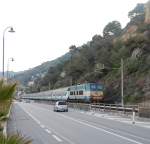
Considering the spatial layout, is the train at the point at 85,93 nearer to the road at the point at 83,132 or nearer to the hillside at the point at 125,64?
the hillside at the point at 125,64

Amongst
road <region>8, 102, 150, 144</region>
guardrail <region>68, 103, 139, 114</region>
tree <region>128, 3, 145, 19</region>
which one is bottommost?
road <region>8, 102, 150, 144</region>

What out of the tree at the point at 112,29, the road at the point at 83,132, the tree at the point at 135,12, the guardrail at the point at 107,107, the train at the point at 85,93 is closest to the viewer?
the road at the point at 83,132

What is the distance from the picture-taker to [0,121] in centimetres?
736

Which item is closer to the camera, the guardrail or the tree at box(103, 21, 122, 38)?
the guardrail

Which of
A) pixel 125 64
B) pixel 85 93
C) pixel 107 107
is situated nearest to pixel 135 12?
pixel 125 64

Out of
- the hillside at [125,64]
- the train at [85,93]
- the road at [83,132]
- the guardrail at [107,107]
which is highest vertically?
the hillside at [125,64]

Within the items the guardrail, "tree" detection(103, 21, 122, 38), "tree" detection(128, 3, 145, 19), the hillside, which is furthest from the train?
"tree" detection(103, 21, 122, 38)

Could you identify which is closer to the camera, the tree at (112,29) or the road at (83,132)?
the road at (83,132)

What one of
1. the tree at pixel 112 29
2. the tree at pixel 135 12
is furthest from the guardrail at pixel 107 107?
the tree at pixel 135 12

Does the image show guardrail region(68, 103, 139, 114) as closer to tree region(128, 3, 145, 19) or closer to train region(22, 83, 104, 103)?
train region(22, 83, 104, 103)

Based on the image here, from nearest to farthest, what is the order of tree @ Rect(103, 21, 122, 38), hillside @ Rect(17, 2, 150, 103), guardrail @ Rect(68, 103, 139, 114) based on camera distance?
guardrail @ Rect(68, 103, 139, 114), hillside @ Rect(17, 2, 150, 103), tree @ Rect(103, 21, 122, 38)

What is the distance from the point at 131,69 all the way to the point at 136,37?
12.0 m

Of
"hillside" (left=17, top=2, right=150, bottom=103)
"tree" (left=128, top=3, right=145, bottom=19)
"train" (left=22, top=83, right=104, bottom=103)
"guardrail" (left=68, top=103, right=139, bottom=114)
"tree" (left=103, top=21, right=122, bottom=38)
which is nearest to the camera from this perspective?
"guardrail" (left=68, top=103, right=139, bottom=114)

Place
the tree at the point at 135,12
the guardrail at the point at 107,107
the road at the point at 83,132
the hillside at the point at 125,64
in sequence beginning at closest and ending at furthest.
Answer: the road at the point at 83,132 < the guardrail at the point at 107,107 < the hillside at the point at 125,64 < the tree at the point at 135,12
